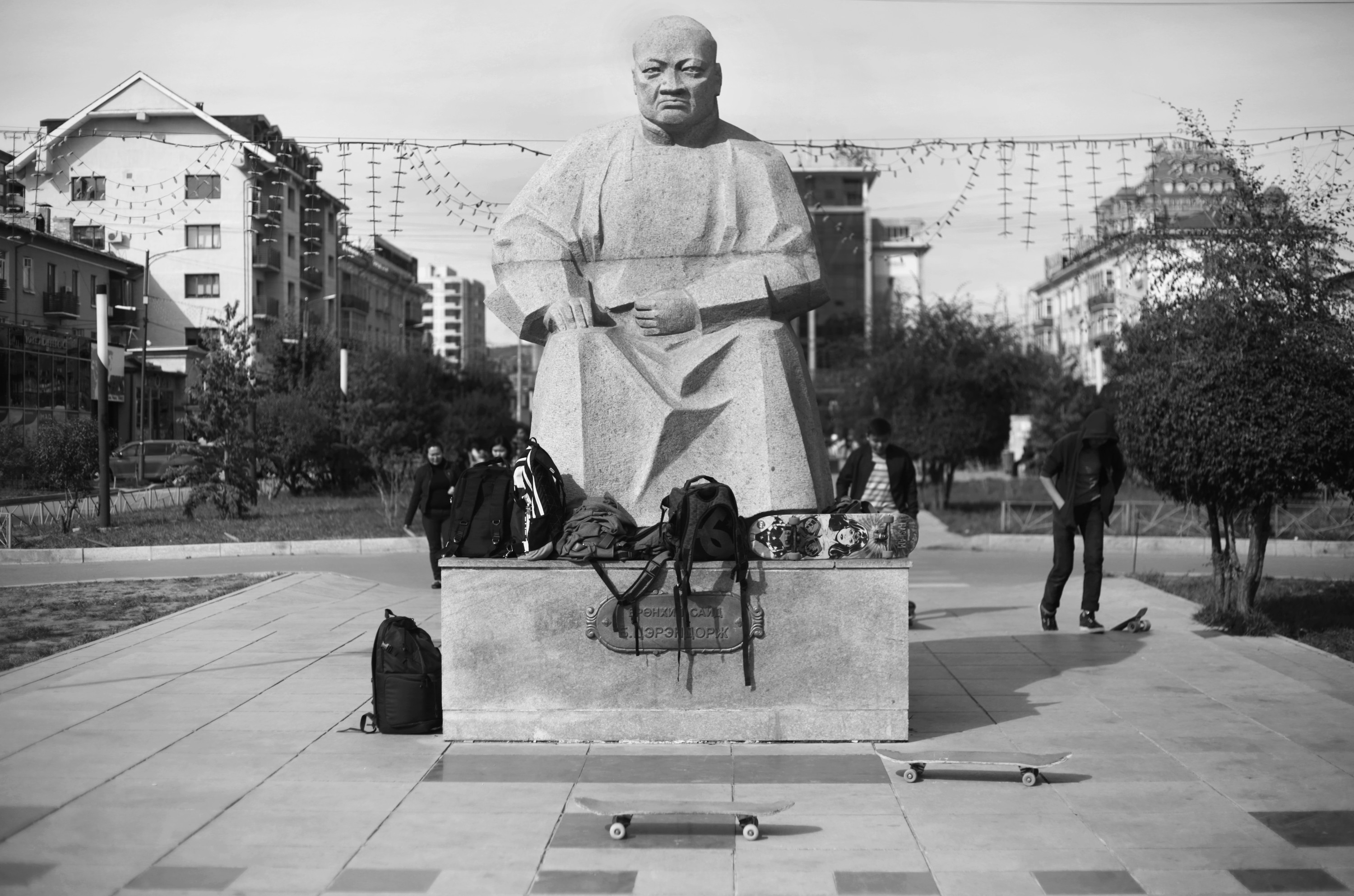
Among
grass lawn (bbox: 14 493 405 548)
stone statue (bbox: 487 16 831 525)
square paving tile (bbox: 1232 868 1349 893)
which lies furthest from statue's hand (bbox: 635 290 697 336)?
grass lawn (bbox: 14 493 405 548)

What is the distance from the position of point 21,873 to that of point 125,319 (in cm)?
3738

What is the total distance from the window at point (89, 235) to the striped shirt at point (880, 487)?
28.6ft

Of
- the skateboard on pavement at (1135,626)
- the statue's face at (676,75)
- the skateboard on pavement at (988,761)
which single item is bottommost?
the skateboard on pavement at (1135,626)

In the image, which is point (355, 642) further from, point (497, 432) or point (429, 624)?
point (497, 432)

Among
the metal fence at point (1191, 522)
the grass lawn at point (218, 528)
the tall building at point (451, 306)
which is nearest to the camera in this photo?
the grass lawn at point (218, 528)

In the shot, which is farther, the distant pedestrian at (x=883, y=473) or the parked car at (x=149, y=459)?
the parked car at (x=149, y=459)

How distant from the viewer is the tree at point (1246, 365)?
1012cm

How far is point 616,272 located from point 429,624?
408 centimetres

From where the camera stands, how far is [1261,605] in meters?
12.2

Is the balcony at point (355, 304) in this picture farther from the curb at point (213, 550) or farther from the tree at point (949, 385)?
the curb at point (213, 550)

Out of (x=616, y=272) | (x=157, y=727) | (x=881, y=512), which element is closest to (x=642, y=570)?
(x=881, y=512)

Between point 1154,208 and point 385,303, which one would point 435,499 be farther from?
point 385,303

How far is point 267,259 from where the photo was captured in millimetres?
49469

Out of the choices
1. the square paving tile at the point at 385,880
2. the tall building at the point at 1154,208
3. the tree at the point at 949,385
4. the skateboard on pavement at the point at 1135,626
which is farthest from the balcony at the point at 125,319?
the square paving tile at the point at 385,880
